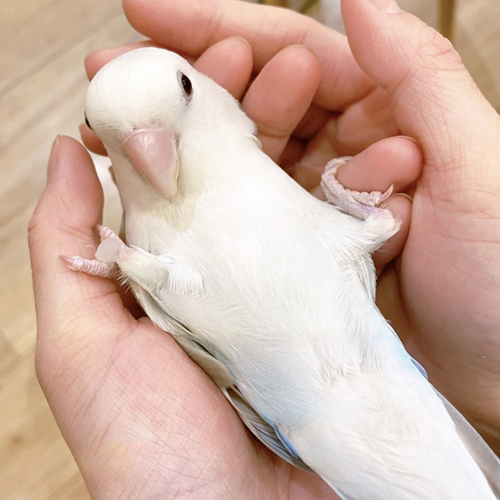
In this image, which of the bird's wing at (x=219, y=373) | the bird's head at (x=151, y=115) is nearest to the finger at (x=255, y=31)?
the bird's head at (x=151, y=115)

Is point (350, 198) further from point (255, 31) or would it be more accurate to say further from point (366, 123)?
point (255, 31)

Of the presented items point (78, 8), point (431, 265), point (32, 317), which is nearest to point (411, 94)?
point (431, 265)

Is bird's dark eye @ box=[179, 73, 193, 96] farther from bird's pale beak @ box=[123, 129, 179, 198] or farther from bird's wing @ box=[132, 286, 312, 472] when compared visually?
bird's wing @ box=[132, 286, 312, 472]

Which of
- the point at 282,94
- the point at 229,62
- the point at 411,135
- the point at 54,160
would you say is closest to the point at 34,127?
the point at 54,160

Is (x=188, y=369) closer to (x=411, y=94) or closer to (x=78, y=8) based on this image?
(x=411, y=94)

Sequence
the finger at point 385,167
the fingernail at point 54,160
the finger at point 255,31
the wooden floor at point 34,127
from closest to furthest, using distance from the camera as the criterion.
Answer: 1. the finger at point 385,167
2. the fingernail at point 54,160
3. the finger at point 255,31
4. the wooden floor at point 34,127

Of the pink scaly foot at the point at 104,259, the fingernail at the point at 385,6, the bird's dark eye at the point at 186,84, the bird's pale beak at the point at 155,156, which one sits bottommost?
the pink scaly foot at the point at 104,259

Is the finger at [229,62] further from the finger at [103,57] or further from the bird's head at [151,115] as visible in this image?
the bird's head at [151,115]

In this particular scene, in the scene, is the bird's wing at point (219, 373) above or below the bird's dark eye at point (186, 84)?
below

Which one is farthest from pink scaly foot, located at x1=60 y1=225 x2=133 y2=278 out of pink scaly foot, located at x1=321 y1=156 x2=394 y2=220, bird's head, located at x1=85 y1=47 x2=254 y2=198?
pink scaly foot, located at x1=321 y1=156 x2=394 y2=220
